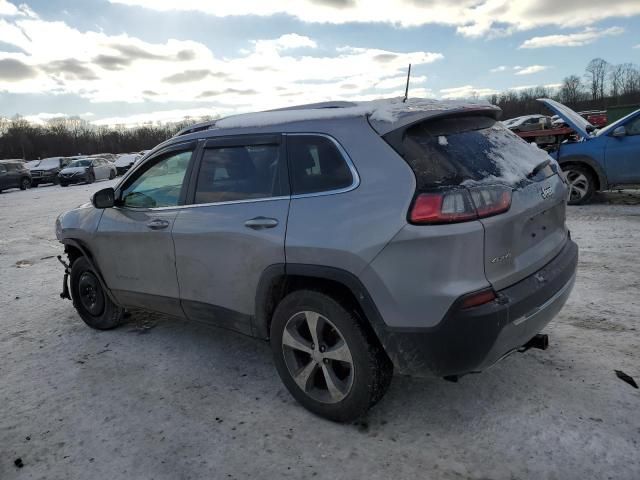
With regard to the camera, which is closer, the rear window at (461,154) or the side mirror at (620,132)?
the rear window at (461,154)

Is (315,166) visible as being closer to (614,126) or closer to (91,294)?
(91,294)

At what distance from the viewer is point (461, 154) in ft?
8.61

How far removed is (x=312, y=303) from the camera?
2.78m

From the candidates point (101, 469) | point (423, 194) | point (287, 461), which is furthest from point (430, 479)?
point (101, 469)

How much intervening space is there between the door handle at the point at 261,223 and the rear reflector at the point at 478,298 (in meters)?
1.17

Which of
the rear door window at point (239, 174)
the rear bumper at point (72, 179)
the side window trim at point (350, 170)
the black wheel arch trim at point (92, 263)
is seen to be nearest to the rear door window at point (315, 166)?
the side window trim at point (350, 170)

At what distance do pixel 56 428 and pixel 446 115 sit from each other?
298 cm

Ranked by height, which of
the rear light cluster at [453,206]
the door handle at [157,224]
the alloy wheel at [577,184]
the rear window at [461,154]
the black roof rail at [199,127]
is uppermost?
the black roof rail at [199,127]

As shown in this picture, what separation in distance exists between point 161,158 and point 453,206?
8.02ft

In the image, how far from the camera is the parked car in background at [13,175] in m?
25.3

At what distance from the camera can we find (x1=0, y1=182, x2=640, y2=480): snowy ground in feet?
8.23

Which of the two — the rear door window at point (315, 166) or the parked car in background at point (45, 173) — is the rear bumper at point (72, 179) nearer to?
the parked car in background at point (45, 173)

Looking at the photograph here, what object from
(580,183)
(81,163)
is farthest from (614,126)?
(81,163)

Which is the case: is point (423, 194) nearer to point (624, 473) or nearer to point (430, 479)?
point (430, 479)
